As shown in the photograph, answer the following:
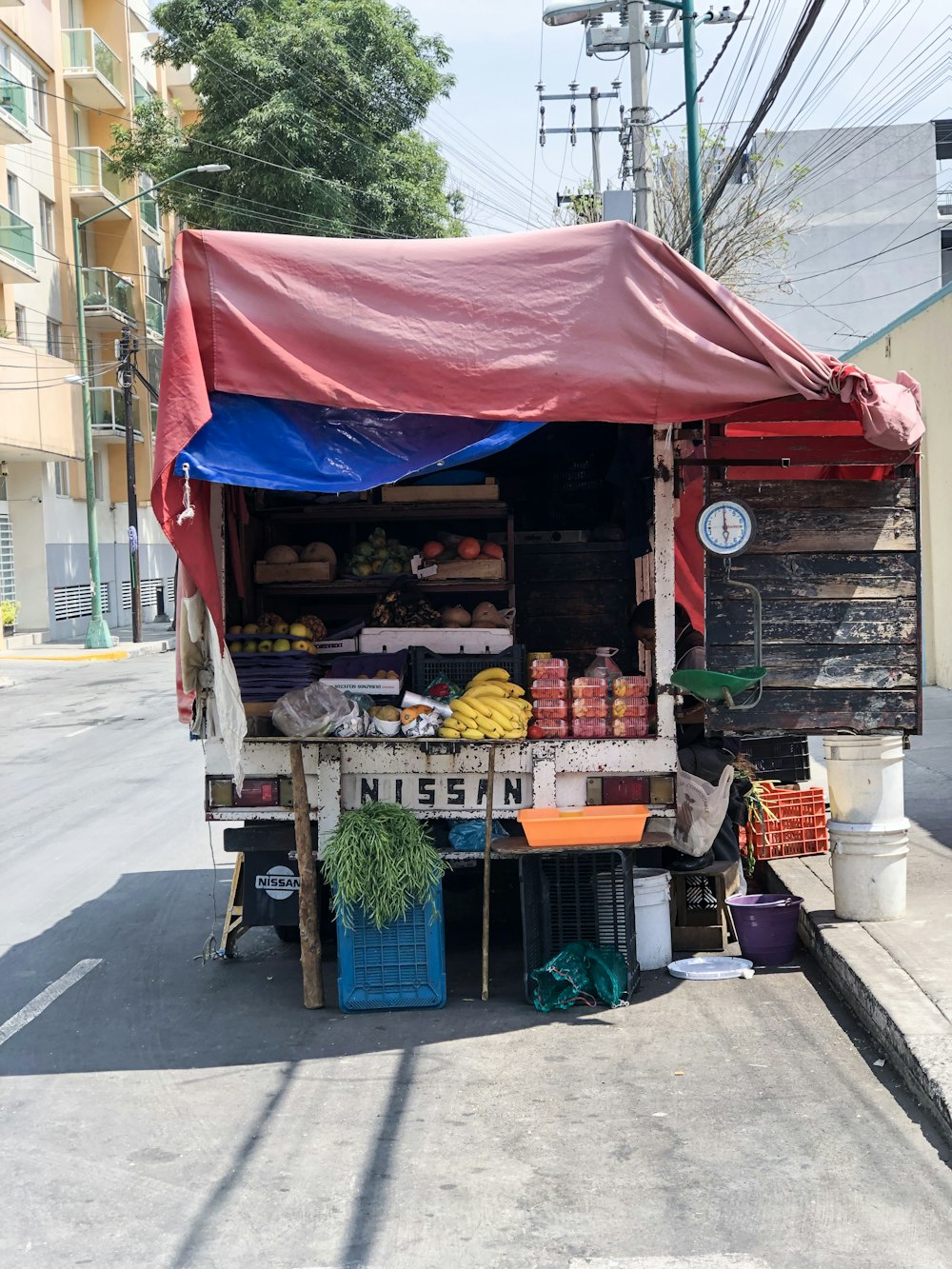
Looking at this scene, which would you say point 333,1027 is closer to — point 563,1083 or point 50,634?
point 563,1083

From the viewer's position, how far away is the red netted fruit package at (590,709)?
22.9ft

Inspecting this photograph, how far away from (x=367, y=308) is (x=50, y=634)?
32.9 m

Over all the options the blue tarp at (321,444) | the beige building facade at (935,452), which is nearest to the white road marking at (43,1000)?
the blue tarp at (321,444)

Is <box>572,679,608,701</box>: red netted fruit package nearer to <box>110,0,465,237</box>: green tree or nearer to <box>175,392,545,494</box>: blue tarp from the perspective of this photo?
<box>175,392,545,494</box>: blue tarp

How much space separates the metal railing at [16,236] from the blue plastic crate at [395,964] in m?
29.8

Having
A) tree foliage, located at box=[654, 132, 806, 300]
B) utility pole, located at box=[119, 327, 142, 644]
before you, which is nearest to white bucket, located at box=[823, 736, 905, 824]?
tree foliage, located at box=[654, 132, 806, 300]

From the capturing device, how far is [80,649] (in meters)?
33.3

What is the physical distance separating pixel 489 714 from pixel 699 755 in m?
1.25

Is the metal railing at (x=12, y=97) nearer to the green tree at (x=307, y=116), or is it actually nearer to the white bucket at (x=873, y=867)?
the green tree at (x=307, y=116)

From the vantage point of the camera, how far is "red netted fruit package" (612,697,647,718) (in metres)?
6.96

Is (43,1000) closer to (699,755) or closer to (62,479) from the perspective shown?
(699,755)

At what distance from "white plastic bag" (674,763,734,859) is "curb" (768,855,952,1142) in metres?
0.73

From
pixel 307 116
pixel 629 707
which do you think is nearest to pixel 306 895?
pixel 629 707

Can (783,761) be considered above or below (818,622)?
below
